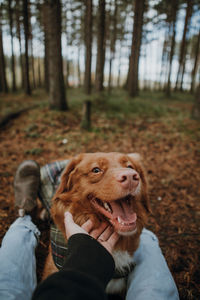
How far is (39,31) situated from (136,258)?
2404 cm

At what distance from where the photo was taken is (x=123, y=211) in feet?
6.73

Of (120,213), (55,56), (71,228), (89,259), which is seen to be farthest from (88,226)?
(55,56)

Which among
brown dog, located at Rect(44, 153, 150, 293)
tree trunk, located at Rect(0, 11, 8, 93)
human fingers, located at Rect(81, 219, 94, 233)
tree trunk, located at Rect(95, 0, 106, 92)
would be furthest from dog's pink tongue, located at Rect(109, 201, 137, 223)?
tree trunk, located at Rect(0, 11, 8, 93)

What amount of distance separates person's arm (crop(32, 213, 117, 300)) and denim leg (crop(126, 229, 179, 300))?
0.79m

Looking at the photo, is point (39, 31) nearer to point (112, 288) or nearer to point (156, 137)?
point (156, 137)

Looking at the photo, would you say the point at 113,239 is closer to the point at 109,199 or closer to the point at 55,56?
the point at 109,199

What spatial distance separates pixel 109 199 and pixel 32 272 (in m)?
1.30

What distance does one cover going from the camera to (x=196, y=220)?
367cm

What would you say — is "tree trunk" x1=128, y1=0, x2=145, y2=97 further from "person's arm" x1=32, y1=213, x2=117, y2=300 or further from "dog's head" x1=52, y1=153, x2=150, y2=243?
"person's arm" x1=32, y1=213, x2=117, y2=300

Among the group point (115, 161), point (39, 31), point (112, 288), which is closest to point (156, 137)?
point (115, 161)

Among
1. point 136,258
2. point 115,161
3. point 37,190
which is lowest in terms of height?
point 136,258

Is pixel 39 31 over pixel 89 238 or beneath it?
over

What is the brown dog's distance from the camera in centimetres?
189

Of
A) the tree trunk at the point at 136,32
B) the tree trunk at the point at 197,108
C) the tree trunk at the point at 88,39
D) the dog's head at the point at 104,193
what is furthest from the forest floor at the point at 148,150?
the tree trunk at the point at 136,32
